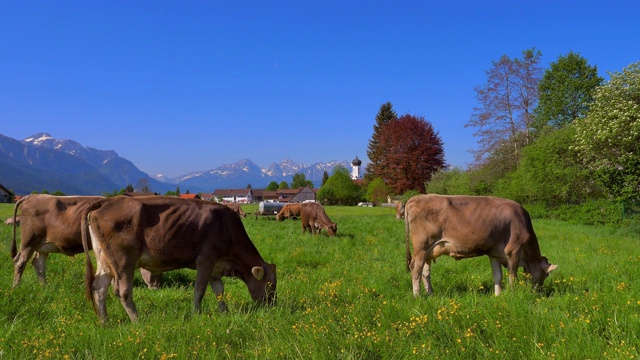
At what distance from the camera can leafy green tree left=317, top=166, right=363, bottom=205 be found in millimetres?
96812

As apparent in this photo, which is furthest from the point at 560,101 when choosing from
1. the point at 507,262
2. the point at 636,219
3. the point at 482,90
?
the point at 507,262

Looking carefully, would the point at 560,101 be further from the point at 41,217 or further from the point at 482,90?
the point at 41,217

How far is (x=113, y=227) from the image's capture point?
19.9ft

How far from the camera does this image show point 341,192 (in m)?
96.4

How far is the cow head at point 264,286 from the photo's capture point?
6.73m

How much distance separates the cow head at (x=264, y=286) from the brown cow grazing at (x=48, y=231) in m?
2.86

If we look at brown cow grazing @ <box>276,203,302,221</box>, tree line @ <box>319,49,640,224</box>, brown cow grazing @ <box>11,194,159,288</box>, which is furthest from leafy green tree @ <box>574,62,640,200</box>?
brown cow grazing @ <box>11,194,159,288</box>

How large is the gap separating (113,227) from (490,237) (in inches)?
255

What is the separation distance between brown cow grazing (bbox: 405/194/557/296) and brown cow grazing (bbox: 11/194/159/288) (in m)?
5.37

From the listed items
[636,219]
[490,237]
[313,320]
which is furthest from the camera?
[636,219]

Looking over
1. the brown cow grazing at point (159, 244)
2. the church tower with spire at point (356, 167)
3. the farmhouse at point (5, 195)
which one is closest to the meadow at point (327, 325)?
the brown cow grazing at point (159, 244)

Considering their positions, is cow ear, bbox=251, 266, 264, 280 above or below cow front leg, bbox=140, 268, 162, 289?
above

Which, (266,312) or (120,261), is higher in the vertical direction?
(120,261)

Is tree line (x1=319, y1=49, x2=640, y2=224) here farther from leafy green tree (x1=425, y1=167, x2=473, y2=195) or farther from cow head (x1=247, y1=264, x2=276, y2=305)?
cow head (x1=247, y1=264, x2=276, y2=305)
